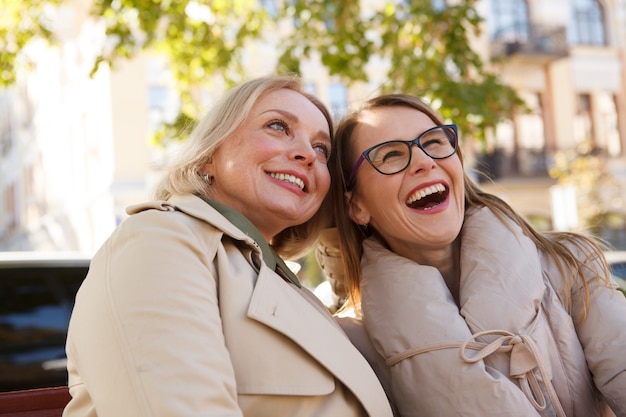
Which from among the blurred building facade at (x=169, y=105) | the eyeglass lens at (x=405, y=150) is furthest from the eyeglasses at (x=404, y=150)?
the blurred building facade at (x=169, y=105)

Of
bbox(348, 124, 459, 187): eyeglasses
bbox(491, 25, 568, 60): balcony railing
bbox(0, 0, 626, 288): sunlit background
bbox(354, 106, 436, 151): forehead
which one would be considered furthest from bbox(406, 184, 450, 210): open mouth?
bbox(491, 25, 568, 60): balcony railing

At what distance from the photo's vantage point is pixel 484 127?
8.26 m

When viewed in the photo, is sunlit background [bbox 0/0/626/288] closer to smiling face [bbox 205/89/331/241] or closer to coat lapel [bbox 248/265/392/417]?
smiling face [bbox 205/89/331/241]

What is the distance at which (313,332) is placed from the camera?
2.05m

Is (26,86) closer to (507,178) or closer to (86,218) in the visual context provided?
(86,218)

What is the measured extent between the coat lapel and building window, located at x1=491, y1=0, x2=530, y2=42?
79.6 feet

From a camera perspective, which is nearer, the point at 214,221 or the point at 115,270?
the point at 115,270

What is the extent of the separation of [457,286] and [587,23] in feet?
87.7

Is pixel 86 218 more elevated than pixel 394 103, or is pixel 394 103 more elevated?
pixel 394 103

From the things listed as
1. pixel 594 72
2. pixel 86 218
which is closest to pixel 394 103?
pixel 86 218

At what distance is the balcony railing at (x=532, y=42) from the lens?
24312 mm

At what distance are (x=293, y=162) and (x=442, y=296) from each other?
2.30 ft

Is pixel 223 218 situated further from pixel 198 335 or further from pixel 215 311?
pixel 198 335

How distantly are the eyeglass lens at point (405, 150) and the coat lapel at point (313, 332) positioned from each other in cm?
79
